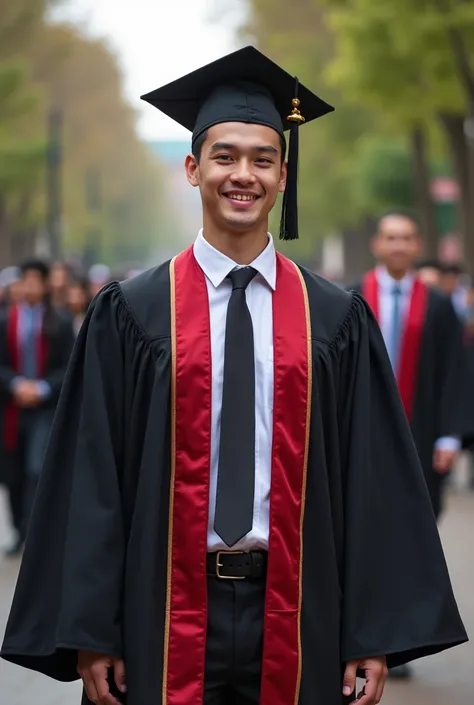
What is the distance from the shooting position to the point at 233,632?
11.1ft

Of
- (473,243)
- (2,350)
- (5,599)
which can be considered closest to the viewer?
(5,599)

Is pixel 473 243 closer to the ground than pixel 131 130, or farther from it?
closer to the ground

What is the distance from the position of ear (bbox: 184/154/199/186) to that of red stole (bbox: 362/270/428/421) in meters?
3.23

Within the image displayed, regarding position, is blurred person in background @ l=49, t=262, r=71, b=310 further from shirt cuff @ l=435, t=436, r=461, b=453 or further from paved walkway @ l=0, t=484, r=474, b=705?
shirt cuff @ l=435, t=436, r=461, b=453

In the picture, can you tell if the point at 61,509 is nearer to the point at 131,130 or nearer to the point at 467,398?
the point at 467,398

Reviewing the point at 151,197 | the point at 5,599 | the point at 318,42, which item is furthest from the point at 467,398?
the point at 151,197

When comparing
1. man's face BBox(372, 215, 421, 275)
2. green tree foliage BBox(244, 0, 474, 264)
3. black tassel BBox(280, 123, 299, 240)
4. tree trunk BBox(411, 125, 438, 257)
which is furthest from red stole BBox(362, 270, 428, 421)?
tree trunk BBox(411, 125, 438, 257)

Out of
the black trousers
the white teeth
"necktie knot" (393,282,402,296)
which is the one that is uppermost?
the white teeth

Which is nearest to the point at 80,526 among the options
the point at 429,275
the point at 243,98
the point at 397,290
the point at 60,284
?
the point at 243,98

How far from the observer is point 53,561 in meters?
3.47

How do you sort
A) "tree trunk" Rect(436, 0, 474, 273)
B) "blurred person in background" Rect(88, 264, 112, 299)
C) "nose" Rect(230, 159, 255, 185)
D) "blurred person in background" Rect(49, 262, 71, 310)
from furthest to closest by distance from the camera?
"tree trunk" Rect(436, 0, 474, 273) < "blurred person in background" Rect(88, 264, 112, 299) < "blurred person in background" Rect(49, 262, 71, 310) < "nose" Rect(230, 159, 255, 185)

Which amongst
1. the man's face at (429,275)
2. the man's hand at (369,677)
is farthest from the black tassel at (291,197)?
the man's face at (429,275)

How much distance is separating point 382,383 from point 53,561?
3.07ft

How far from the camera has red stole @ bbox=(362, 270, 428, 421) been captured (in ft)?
22.5
